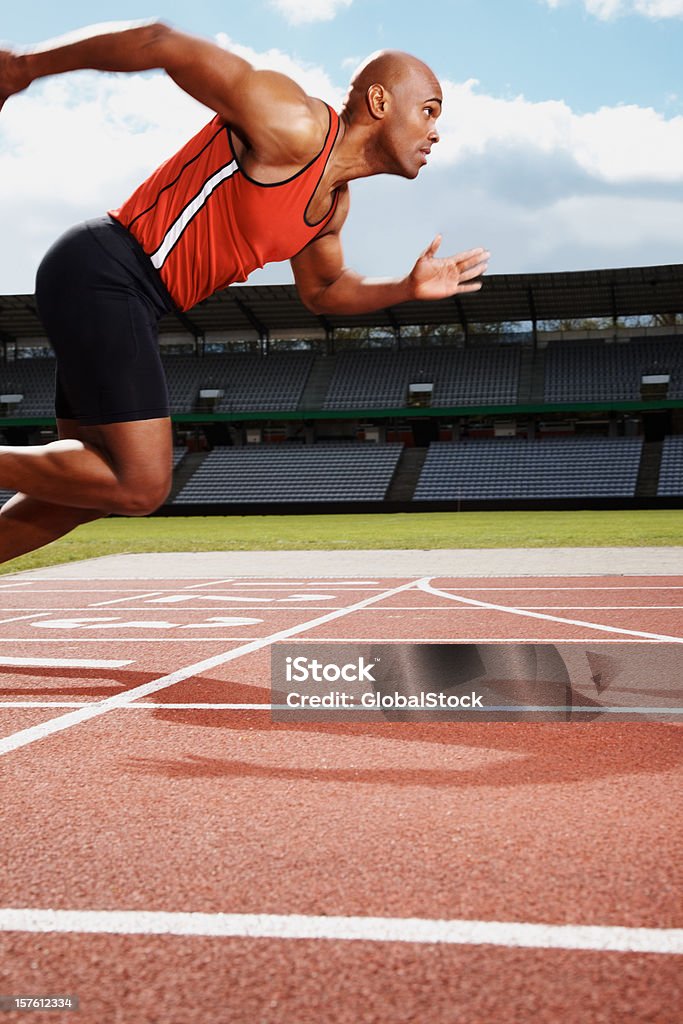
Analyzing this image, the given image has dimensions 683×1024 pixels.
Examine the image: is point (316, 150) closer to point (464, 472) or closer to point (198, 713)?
point (198, 713)

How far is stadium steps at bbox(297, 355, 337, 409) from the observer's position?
46250 millimetres

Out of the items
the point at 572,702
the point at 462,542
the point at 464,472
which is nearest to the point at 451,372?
the point at 464,472

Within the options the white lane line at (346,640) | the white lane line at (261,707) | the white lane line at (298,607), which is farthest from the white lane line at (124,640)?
the white lane line at (261,707)

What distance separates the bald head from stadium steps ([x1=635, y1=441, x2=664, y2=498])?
112 feet

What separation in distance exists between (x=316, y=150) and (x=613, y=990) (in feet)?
9.52

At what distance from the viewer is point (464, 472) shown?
40.2 meters

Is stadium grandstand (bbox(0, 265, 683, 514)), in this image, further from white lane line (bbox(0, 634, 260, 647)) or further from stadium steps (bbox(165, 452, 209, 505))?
white lane line (bbox(0, 634, 260, 647))

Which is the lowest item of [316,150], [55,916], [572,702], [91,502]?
[572,702]

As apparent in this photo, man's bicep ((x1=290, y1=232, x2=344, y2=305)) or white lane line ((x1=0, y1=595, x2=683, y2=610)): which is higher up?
man's bicep ((x1=290, y1=232, x2=344, y2=305))

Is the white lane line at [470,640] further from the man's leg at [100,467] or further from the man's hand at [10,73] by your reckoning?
the man's hand at [10,73]

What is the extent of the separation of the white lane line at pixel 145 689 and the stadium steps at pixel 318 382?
38.6 m

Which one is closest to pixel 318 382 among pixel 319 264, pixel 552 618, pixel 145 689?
pixel 552 618

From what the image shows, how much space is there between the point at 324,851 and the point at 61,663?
352cm

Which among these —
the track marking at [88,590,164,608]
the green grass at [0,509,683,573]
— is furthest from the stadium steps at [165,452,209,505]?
the track marking at [88,590,164,608]
